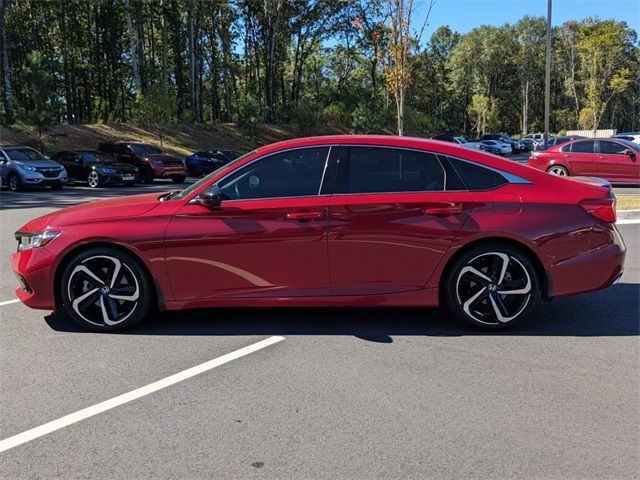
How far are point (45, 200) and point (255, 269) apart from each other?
14.6m

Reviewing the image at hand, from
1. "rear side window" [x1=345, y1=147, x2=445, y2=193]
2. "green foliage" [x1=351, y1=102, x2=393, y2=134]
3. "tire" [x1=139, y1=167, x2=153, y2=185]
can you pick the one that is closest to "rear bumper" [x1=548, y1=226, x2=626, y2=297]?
"rear side window" [x1=345, y1=147, x2=445, y2=193]

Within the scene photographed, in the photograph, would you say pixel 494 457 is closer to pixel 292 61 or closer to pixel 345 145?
pixel 345 145

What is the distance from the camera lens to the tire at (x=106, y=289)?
480 centimetres

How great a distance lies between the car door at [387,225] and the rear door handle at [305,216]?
0.10m

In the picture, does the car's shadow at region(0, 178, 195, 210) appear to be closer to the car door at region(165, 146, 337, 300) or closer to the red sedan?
the red sedan

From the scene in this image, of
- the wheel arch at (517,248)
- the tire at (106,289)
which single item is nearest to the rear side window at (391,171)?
the wheel arch at (517,248)

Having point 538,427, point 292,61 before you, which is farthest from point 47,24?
point 538,427

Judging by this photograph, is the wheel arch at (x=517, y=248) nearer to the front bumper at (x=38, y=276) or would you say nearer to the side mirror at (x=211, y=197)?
the side mirror at (x=211, y=197)

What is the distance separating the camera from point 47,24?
1770 inches

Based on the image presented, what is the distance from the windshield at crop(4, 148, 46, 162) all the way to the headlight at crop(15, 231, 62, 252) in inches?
713

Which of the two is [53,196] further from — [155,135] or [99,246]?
[155,135]

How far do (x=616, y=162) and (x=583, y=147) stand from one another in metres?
1.04

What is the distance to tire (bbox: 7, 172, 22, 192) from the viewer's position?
20.3 metres

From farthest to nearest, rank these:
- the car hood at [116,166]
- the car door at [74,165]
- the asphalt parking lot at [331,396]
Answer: the car door at [74,165] < the car hood at [116,166] < the asphalt parking lot at [331,396]
